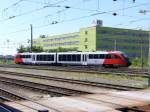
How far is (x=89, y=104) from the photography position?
13.2 m

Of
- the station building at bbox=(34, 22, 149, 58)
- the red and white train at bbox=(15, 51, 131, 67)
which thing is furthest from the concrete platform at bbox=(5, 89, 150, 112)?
the station building at bbox=(34, 22, 149, 58)

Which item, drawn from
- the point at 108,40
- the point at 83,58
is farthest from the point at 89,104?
the point at 108,40

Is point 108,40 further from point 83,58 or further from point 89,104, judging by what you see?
point 89,104

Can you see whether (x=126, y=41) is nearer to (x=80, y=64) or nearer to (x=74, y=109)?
(x=80, y=64)

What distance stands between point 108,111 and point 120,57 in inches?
1440

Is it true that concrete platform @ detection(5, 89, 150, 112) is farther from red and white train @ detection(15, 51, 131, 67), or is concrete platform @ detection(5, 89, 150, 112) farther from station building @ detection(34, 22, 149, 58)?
station building @ detection(34, 22, 149, 58)

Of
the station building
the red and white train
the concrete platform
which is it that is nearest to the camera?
the concrete platform

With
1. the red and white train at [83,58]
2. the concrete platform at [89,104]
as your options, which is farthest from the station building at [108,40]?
the concrete platform at [89,104]

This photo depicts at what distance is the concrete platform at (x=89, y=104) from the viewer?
12.1 m

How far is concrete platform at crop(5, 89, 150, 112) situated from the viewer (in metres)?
12.1

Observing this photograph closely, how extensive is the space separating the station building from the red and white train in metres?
59.2

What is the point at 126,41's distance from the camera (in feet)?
429

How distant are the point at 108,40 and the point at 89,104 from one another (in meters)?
117

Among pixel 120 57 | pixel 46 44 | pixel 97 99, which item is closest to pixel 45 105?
pixel 97 99
